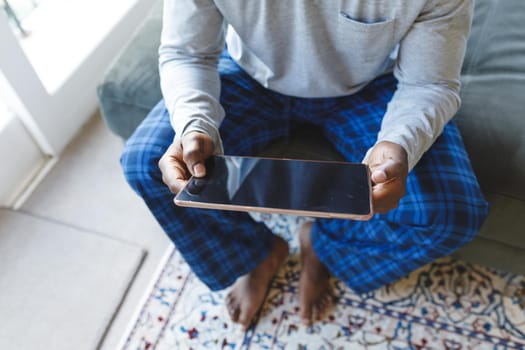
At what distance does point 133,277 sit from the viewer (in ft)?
3.64

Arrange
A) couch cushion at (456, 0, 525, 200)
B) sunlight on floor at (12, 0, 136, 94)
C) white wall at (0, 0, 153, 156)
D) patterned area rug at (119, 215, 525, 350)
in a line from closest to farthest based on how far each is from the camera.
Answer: couch cushion at (456, 0, 525, 200), patterned area rug at (119, 215, 525, 350), white wall at (0, 0, 153, 156), sunlight on floor at (12, 0, 136, 94)

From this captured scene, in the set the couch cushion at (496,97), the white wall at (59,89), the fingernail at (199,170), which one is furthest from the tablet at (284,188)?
the white wall at (59,89)

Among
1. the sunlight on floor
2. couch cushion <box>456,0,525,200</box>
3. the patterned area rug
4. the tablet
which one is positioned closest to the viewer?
the tablet

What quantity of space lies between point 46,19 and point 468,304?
4.77 feet

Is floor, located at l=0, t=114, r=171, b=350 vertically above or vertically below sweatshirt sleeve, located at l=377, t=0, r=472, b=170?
below

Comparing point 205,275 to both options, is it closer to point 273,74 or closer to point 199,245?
point 199,245

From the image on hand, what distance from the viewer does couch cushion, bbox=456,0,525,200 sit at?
844mm

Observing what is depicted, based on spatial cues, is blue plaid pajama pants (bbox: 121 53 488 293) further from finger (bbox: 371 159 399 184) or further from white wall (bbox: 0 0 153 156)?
white wall (bbox: 0 0 153 156)

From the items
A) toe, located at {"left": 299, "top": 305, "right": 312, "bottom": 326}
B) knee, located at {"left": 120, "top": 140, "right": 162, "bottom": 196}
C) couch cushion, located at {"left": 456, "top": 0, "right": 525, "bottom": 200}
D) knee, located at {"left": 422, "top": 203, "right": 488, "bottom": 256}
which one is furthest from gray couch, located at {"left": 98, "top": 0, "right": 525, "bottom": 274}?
toe, located at {"left": 299, "top": 305, "right": 312, "bottom": 326}

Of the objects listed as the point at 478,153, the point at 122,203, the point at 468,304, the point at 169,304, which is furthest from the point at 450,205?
the point at 122,203

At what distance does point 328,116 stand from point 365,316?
47 centimetres

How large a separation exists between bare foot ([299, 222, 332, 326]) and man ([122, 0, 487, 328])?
2 cm

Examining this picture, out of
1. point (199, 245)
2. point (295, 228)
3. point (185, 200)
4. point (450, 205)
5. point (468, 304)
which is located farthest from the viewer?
point (295, 228)

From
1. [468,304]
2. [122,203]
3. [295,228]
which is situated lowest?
[468,304]
